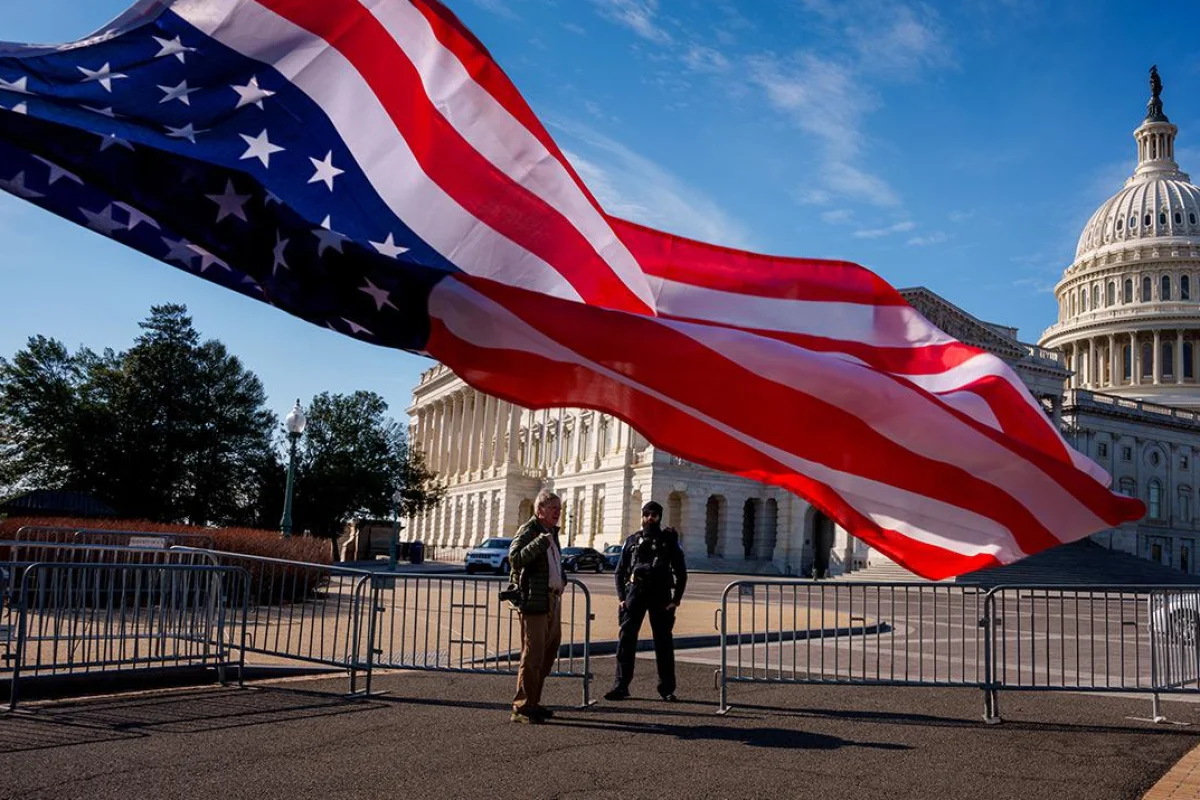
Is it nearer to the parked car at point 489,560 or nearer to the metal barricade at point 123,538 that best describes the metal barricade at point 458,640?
the metal barricade at point 123,538

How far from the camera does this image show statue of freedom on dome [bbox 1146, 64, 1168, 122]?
122 meters

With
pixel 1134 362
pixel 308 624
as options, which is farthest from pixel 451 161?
pixel 1134 362

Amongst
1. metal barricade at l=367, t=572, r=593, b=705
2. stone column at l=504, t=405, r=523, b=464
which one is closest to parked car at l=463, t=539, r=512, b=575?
metal barricade at l=367, t=572, r=593, b=705

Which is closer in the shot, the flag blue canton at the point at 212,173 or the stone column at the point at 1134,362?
the flag blue canton at the point at 212,173

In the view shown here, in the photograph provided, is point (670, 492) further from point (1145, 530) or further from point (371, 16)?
point (371, 16)

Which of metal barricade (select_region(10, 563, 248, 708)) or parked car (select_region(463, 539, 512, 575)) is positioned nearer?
metal barricade (select_region(10, 563, 248, 708))

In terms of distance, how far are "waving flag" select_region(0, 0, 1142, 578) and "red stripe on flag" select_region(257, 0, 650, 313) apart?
0.05ft

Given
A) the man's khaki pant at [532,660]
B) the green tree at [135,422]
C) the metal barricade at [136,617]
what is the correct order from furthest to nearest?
the green tree at [135,422] < the metal barricade at [136,617] < the man's khaki pant at [532,660]

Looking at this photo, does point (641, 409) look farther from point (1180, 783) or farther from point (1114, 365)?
point (1114, 365)

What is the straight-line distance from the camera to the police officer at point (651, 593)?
10.9 metres

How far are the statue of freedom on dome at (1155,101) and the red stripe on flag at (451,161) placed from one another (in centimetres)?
13390

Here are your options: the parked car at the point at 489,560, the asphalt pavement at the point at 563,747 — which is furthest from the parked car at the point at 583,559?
the asphalt pavement at the point at 563,747

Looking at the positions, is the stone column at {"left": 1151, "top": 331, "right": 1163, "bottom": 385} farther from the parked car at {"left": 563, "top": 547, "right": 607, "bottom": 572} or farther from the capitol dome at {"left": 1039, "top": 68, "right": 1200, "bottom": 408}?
the parked car at {"left": 563, "top": 547, "right": 607, "bottom": 572}

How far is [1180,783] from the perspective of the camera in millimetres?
7449
